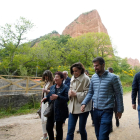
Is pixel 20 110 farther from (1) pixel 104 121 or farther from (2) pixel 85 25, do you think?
(2) pixel 85 25

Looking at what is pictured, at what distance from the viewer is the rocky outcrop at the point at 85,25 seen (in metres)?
50.9

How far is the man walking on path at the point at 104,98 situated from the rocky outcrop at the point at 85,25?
49313mm

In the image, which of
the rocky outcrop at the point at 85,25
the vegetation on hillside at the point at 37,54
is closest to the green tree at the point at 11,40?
the vegetation on hillside at the point at 37,54

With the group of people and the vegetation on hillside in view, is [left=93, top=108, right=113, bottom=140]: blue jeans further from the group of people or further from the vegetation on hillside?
the vegetation on hillside

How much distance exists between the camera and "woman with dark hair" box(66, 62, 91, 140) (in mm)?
2172

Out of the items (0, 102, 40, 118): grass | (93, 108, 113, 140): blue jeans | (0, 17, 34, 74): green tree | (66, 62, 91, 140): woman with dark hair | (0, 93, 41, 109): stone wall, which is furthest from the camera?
(0, 17, 34, 74): green tree

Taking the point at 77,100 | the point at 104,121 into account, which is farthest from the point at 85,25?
the point at 104,121

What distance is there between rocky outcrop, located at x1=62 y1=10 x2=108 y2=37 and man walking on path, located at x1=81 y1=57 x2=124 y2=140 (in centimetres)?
4931

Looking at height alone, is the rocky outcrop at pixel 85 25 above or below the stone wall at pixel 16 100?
above

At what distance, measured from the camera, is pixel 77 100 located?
2.28m

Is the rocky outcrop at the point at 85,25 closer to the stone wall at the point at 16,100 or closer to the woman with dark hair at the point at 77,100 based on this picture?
the stone wall at the point at 16,100

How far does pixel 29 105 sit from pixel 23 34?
10210 millimetres

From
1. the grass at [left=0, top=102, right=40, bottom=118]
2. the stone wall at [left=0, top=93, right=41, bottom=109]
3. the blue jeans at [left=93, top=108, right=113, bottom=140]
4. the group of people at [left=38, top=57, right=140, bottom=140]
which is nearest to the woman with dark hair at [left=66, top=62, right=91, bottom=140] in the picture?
the group of people at [left=38, top=57, right=140, bottom=140]

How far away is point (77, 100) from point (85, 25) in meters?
56.2
